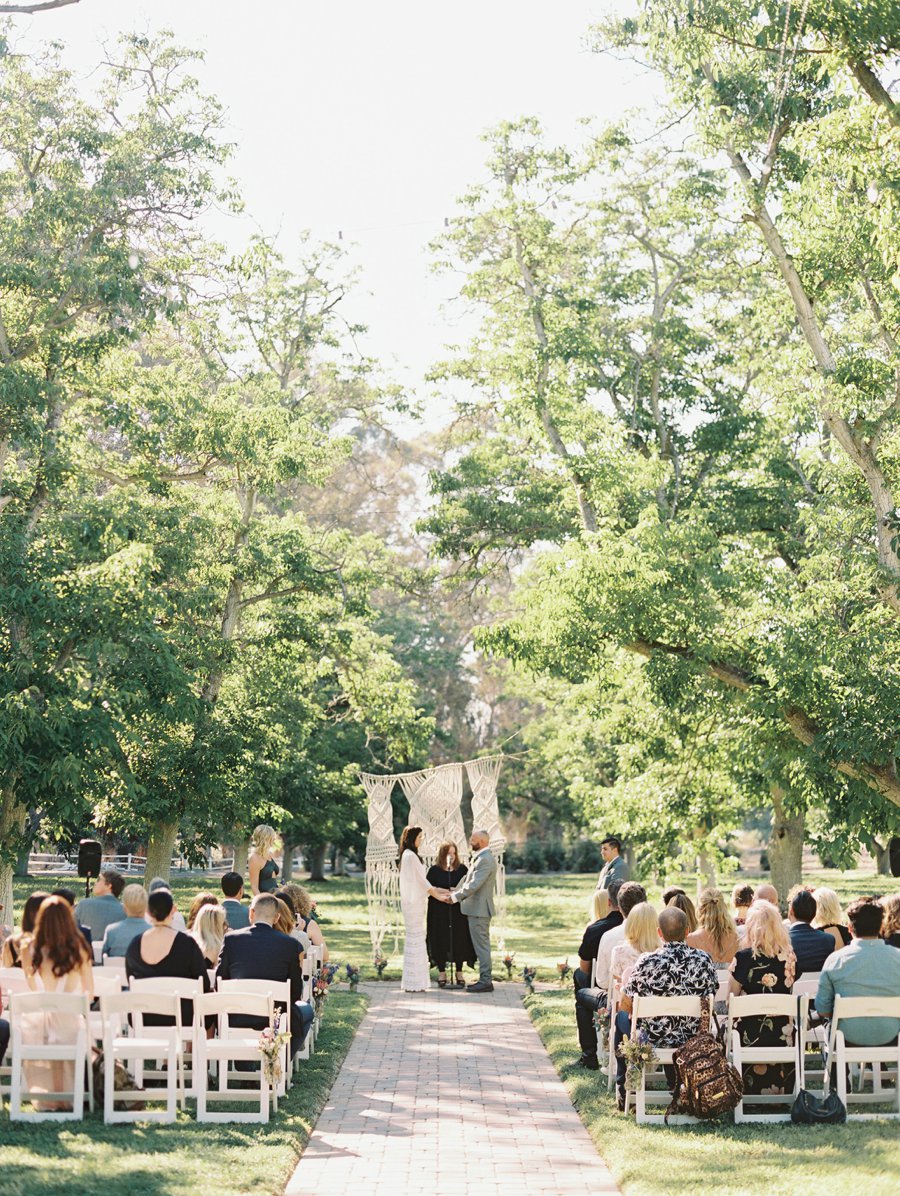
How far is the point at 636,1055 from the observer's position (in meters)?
9.45

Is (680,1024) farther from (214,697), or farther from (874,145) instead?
(214,697)

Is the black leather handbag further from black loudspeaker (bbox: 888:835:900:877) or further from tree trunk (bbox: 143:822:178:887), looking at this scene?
tree trunk (bbox: 143:822:178:887)

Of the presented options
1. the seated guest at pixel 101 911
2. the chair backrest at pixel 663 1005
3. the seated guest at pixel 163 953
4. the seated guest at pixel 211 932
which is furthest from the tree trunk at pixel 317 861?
the chair backrest at pixel 663 1005

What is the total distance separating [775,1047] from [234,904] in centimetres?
444

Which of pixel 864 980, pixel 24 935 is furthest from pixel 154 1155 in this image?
pixel 864 980

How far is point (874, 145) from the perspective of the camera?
1308cm

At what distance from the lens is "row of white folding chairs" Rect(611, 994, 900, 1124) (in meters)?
9.41

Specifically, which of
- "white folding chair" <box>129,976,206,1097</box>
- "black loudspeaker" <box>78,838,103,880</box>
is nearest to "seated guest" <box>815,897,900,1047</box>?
"white folding chair" <box>129,976,206,1097</box>

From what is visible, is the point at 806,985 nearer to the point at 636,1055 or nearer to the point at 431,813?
the point at 636,1055

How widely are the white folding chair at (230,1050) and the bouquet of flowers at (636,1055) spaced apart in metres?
2.23

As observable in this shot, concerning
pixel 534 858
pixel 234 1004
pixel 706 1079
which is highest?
pixel 234 1004

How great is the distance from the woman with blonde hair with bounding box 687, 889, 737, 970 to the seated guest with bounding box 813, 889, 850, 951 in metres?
0.71

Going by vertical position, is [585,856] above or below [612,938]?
below

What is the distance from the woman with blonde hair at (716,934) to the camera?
11000 millimetres
